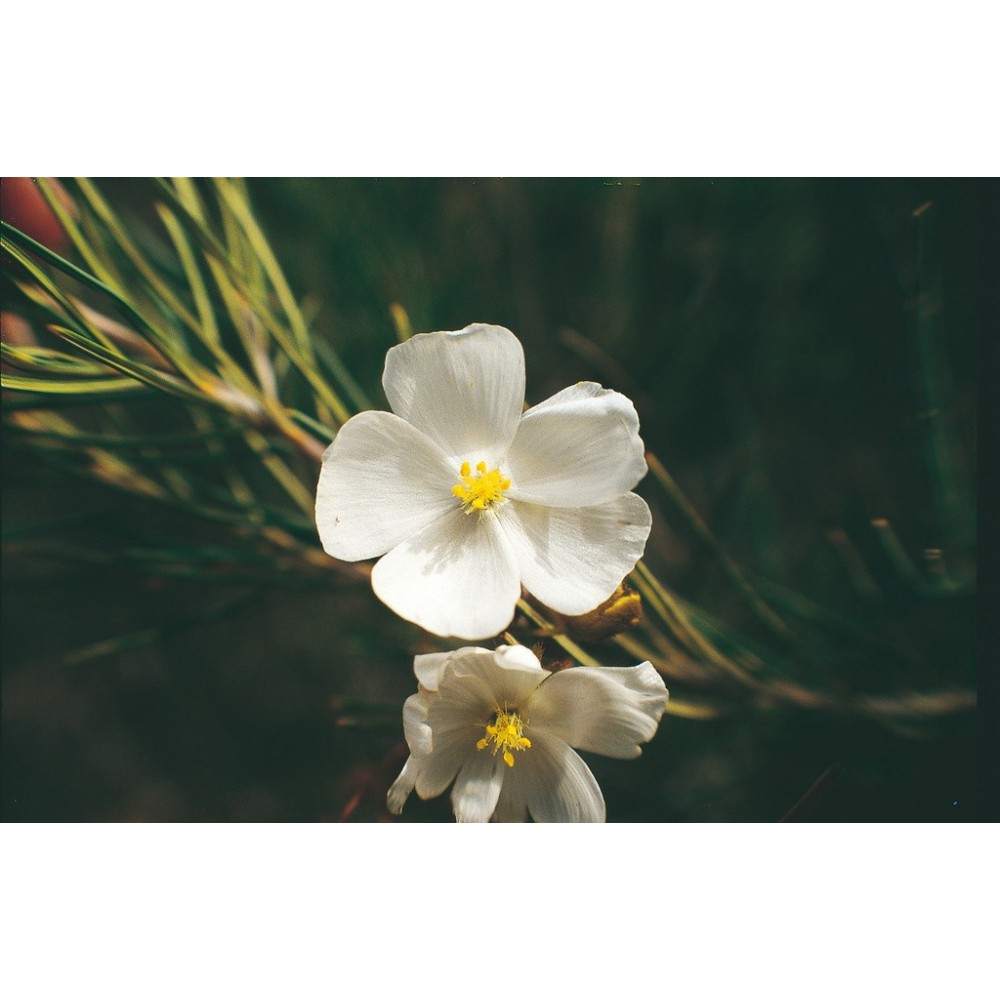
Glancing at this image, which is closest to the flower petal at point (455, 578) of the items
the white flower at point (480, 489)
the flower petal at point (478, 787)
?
the white flower at point (480, 489)

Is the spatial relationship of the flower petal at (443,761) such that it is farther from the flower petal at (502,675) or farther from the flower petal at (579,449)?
the flower petal at (579,449)

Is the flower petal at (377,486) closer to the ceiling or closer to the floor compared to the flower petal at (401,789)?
closer to the ceiling

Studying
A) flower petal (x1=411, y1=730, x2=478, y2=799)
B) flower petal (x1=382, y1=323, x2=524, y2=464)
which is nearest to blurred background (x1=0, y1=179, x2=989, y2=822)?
flower petal (x1=411, y1=730, x2=478, y2=799)

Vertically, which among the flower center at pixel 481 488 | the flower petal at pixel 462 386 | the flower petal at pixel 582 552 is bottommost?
the flower petal at pixel 582 552

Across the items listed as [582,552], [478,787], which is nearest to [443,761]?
[478,787]

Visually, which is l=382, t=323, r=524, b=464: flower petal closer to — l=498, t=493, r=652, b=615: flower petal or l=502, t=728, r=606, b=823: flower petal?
l=498, t=493, r=652, b=615: flower petal

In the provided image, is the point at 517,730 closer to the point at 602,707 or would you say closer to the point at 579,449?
the point at 602,707
